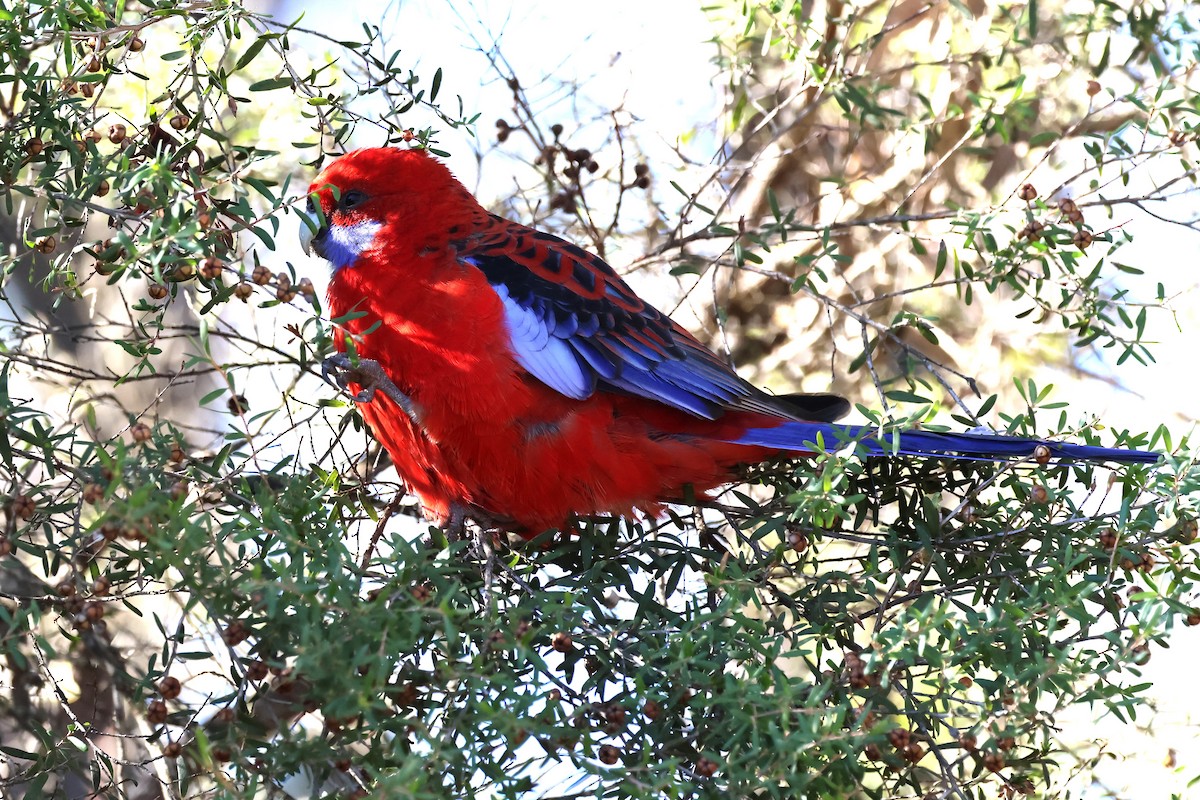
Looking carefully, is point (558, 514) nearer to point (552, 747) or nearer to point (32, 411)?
point (552, 747)

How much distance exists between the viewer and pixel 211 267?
1497 mm

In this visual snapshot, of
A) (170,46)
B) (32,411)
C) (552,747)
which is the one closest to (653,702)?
(552,747)

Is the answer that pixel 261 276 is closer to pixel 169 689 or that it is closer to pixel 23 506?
pixel 23 506

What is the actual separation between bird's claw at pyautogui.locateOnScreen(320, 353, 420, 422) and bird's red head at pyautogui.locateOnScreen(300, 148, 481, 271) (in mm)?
377

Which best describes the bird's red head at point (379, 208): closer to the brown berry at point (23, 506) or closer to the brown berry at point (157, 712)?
the brown berry at point (23, 506)

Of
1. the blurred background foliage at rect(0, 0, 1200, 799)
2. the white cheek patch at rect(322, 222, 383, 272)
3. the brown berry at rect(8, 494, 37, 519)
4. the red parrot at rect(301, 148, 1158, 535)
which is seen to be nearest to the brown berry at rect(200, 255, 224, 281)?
the blurred background foliage at rect(0, 0, 1200, 799)

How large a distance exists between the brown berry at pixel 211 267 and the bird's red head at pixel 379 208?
0.85m

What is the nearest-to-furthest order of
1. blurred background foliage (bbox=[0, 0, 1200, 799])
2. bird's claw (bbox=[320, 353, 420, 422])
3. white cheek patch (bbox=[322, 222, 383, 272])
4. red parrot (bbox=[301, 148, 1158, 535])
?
blurred background foliage (bbox=[0, 0, 1200, 799]) < bird's claw (bbox=[320, 353, 420, 422]) < red parrot (bbox=[301, 148, 1158, 535]) < white cheek patch (bbox=[322, 222, 383, 272])

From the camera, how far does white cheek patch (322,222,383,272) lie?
2.38 metres

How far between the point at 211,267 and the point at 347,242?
0.93 meters

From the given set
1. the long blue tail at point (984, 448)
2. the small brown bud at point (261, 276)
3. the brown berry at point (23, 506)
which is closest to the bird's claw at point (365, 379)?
the small brown bud at point (261, 276)

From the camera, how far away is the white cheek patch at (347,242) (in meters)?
2.38

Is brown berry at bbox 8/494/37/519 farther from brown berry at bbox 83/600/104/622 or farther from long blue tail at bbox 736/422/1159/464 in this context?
long blue tail at bbox 736/422/1159/464

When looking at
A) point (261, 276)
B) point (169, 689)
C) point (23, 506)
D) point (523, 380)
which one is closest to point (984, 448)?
point (523, 380)
